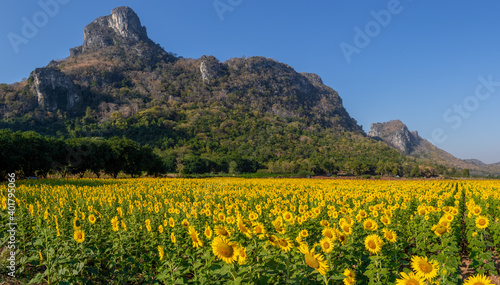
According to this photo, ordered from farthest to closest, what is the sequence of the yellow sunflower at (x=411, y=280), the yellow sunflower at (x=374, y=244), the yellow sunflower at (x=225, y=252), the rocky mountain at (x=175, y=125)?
the rocky mountain at (x=175, y=125), the yellow sunflower at (x=374, y=244), the yellow sunflower at (x=225, y=252), the yellow sunflower at (x=411, y=280)

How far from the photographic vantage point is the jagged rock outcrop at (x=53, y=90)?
14988 cm

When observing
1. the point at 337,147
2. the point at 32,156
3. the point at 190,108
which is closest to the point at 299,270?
the point at 32,156

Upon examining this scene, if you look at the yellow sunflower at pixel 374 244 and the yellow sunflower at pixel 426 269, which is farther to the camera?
the yellow sunflower at pixel 374 244

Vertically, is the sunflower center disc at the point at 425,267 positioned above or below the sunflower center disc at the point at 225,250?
below

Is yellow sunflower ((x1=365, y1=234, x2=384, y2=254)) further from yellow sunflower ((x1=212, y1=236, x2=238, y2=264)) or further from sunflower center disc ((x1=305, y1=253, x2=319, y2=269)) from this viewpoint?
yellow sunflower ((x1=212, y1=236, x2=238, y2=264))

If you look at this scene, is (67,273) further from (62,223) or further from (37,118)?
(37,118)

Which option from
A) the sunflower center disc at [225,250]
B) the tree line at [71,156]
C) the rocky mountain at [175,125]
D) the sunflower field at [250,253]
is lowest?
the sunflower field at [250,253]

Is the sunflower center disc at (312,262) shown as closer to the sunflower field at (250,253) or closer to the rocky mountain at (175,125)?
the sunflower field at (250,253)

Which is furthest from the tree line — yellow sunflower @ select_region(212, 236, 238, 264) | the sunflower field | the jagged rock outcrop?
the jagged rock outcrop

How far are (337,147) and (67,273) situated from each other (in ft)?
A: 536

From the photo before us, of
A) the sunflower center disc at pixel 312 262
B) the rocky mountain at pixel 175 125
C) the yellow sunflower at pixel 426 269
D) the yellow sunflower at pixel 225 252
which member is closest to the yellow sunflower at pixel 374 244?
the yellow sunflower at pixel 426 269

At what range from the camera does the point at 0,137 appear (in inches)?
1147

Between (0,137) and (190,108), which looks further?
(190,108)

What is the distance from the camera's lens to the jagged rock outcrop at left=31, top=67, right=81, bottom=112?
14988cm
